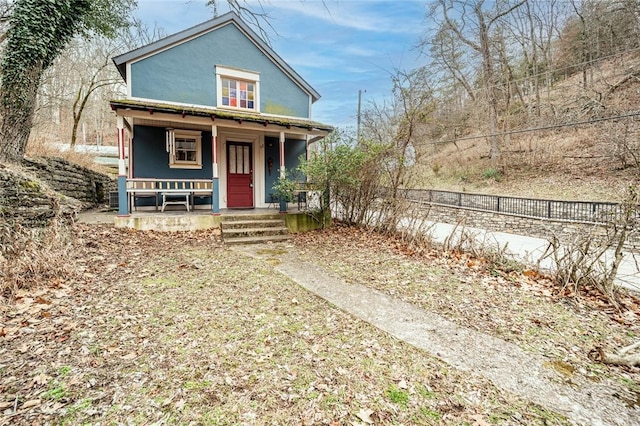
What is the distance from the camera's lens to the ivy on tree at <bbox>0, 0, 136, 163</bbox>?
755 centimetres

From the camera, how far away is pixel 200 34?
1052 cm

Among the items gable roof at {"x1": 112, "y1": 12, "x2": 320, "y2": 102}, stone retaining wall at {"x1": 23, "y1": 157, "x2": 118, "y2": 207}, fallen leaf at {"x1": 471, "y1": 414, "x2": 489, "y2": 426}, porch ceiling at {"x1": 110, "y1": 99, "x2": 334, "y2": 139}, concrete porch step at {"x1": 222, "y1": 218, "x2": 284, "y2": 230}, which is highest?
gable roof at {"x1": 112, "y1": 12, "x2": 320, "y2": 102}

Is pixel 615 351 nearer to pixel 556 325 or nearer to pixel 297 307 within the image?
pixel 556 325

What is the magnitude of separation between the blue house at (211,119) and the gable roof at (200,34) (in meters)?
0.03

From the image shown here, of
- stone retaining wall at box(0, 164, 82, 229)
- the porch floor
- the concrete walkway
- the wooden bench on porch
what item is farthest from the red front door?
the concrete walkway

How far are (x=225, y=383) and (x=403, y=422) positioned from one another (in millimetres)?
1471

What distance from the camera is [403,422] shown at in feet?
7.48

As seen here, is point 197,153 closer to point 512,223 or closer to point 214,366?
point 214,366

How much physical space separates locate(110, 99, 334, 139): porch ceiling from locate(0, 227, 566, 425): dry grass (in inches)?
210

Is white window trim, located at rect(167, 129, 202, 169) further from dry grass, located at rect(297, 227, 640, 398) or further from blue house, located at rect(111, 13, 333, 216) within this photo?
dry grass, located at rect(297, 227, 640, 398)

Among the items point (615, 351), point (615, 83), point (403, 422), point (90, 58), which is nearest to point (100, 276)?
point (403, 422)

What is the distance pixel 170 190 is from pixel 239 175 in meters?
2.80

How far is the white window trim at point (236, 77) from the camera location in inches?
427

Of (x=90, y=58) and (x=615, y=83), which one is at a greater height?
(x=90, y=58)
